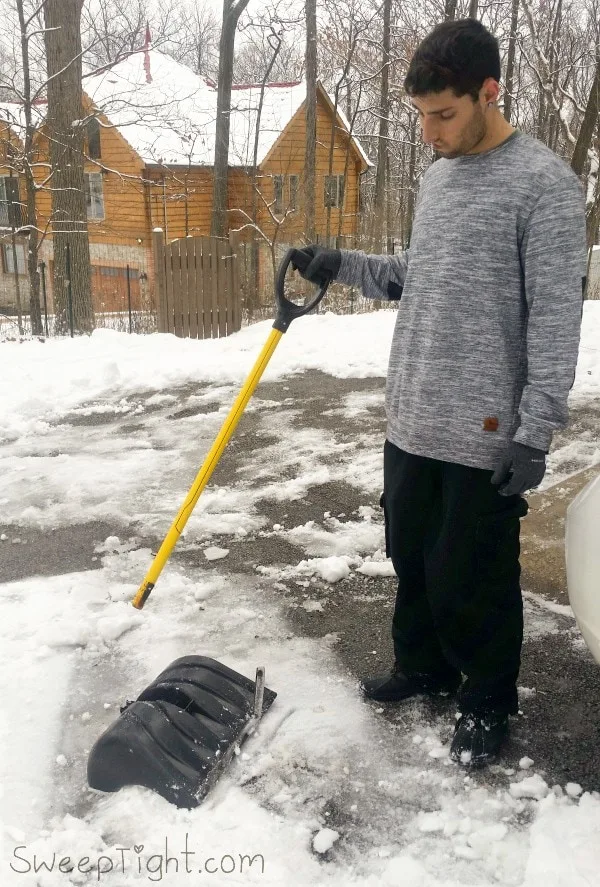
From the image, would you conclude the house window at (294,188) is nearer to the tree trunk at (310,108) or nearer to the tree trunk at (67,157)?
the tree trunk at (310,108)

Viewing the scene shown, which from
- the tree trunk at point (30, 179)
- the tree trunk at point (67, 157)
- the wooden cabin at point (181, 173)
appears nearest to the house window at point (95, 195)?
the wooden cabin at point (181, 173)

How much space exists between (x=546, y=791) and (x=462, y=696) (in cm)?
37

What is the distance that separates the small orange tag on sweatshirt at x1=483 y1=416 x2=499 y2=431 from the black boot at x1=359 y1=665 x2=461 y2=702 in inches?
39.8

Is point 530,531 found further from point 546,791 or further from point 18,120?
point 18,120

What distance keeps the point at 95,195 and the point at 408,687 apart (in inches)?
940

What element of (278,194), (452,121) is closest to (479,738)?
(452,121)

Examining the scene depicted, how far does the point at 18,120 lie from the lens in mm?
12727

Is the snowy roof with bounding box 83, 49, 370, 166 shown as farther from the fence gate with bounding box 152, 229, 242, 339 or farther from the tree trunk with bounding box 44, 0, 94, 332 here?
the fence gate with bounding box 152, 229, 242, 339

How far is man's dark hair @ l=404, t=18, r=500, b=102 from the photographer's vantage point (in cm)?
202

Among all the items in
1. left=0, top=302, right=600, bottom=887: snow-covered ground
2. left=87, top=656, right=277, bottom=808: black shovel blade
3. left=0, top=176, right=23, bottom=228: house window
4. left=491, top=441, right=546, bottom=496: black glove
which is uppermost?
left=0, top=176, right=23, bottom=228: house window

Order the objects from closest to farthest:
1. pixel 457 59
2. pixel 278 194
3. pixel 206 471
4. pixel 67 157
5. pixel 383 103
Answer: pixel 457 59, pixel 206 471, pixel 67 157, pixel 383 103, pixel 278 194

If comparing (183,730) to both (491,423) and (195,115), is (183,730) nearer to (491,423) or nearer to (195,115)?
(491,423)

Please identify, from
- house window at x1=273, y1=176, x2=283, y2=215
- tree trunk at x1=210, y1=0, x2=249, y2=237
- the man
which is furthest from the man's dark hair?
house window at x1=273, y1=176, x2=283, y2=215

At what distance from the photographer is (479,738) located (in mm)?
2412
